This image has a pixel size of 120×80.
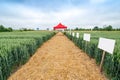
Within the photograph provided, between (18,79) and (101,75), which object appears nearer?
(18,79)

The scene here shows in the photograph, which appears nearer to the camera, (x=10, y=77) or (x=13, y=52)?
(x=10, y=77)

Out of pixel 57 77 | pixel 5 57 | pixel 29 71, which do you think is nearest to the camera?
pixel 5 57

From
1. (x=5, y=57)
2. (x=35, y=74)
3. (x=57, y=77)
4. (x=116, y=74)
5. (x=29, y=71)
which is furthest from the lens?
(x=29, y=71)

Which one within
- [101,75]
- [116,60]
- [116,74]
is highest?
[116,60]

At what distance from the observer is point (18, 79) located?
4812 mm

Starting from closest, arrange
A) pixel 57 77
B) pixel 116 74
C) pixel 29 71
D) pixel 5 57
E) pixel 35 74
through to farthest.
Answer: pixel 116 74, pixel 5 57, pixel 57 77, pixel 35 74, pixel 29 71

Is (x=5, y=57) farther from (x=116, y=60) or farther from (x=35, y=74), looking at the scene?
(x=116, y=60)

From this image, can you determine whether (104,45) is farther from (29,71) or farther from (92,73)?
(29,71)

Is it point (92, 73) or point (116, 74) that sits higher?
point (116, 74)

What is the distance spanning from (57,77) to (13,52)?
6.39 ft

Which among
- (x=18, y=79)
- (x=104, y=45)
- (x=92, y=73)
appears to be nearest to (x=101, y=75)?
(x=92, y=73)

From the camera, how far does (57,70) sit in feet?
18.6

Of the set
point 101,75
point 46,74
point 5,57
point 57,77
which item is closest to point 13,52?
point 5,57

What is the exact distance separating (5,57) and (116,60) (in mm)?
3364
